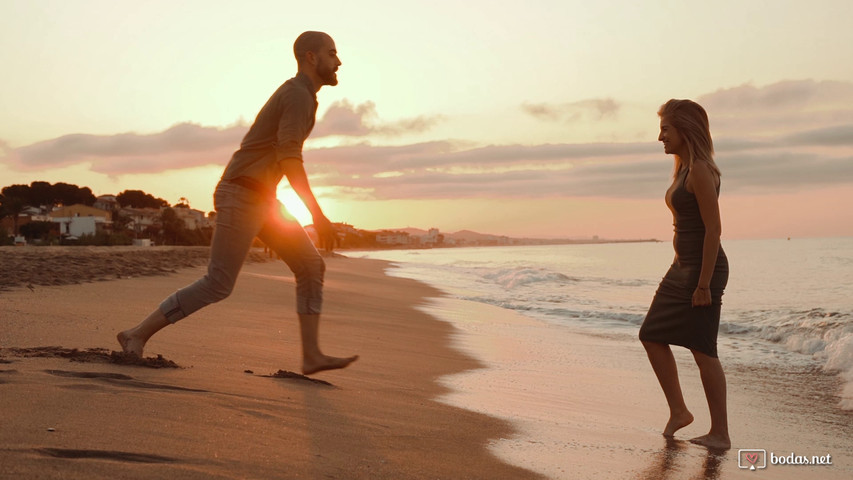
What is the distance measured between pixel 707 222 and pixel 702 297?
1.29 ft

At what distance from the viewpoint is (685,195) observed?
3861 millimetres

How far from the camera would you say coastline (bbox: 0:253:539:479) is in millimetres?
2297

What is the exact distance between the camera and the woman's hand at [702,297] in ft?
12.2

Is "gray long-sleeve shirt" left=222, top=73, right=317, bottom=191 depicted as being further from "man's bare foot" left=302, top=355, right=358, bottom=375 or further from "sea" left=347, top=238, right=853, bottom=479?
"sea" left=347, top=238, right=853, bottom=479

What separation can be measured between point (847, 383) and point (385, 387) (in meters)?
4.23

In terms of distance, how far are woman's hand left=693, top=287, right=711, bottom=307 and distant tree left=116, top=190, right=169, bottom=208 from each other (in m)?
122

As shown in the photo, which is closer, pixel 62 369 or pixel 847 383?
pixel 62 369

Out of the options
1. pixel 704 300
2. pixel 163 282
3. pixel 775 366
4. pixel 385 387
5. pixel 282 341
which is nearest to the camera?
pixel 704 300

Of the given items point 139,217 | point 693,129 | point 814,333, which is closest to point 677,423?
point 693,129

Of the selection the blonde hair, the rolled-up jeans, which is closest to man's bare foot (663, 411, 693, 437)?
the blonde hair

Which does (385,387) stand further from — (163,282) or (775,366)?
(163,282)

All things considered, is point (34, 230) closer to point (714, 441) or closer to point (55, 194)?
point (55, 194)

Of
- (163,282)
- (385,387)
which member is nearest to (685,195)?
(385,387)

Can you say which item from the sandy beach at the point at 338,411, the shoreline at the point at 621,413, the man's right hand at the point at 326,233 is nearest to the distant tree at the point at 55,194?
the sandy beach at the point at 338,411
